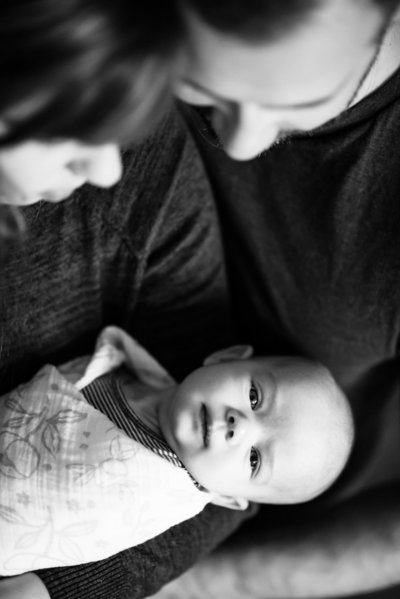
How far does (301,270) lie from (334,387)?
20 centimetres

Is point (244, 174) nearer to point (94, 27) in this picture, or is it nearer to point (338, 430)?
point (338, 430)

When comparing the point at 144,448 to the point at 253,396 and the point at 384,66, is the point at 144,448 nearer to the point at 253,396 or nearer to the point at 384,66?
the point at 253,396

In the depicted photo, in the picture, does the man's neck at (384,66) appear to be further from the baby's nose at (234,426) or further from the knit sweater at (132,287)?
the baby's nose at (234,426)

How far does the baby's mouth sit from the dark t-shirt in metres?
0.23

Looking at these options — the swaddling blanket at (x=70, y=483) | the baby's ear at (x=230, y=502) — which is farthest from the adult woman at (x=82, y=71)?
the baby's ear at (x=230, y=502)

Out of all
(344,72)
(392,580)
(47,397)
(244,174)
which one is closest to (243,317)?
(244,174)

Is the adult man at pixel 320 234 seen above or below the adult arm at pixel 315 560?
above

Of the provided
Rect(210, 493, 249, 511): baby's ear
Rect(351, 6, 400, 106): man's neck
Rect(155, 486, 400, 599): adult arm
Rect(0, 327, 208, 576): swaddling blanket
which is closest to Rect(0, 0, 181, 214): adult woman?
Rect(351, 6, 400, 106): man's neck

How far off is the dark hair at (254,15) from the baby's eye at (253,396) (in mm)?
655

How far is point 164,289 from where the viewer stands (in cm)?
117

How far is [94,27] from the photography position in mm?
500

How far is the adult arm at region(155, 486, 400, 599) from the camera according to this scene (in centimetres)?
115

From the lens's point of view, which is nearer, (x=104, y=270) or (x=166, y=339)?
(x=104, y=270)

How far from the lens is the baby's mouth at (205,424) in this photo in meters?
1.02
